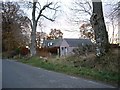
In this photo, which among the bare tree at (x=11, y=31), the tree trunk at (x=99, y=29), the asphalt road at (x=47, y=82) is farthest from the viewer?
the bare tree at (x=11, y=31)

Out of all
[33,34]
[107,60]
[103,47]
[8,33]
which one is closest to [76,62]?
[103,47]

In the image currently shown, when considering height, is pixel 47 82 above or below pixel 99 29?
below

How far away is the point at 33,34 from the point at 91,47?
697 inches

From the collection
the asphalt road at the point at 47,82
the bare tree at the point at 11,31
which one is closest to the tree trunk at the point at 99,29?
the asphalt road at the point at 47,82

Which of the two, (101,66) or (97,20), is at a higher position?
(97,20)

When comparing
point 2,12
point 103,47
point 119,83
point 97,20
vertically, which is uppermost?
point 2,12

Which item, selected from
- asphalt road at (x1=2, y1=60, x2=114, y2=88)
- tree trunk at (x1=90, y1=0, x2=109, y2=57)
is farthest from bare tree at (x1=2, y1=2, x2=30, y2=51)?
asphalt road at (x1=2, y1=60, x2=114, y2=88)

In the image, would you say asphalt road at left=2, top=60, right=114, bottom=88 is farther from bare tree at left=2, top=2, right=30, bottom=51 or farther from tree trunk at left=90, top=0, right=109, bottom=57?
bare tree at left=2, top=2, right=30, bottom=51

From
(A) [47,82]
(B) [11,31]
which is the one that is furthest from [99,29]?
(B) [11,31]

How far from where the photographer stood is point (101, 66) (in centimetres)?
1752

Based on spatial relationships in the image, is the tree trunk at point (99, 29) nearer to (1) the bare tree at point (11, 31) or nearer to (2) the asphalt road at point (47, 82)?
(2) the asphalt road at point (47, 82)

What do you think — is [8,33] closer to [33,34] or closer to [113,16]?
[33,34]

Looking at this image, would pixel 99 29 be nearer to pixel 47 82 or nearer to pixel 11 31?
pixel 47 82

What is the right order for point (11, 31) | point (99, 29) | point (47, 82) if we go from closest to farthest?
point (47, 82) → point (99, 29) → point (11, 31)
